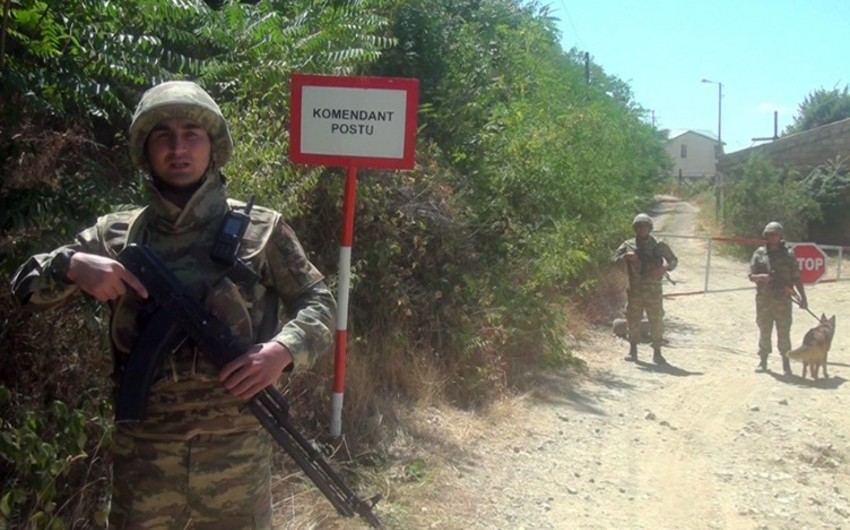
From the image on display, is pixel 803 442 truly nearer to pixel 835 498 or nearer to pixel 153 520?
pixel 835 498

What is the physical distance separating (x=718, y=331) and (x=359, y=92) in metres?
10.5

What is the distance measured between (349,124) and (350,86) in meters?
0.20

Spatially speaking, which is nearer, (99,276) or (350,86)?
(99,276)

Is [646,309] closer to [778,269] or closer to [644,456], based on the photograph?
[778,269]

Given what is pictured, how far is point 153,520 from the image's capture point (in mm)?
2514

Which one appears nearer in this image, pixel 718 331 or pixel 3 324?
pixel 3 324

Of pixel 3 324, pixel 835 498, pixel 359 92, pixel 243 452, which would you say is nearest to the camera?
pixel 243 452

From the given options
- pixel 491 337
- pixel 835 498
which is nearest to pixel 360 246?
pixel 491 337

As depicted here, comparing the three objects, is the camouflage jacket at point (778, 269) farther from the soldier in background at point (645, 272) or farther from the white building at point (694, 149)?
the white building at point (694, 149)

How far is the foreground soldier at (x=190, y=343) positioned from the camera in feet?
8.17

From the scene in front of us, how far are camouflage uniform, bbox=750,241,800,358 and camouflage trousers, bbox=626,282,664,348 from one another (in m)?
1.19

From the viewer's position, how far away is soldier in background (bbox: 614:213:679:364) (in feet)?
36.6

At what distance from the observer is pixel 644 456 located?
21.4 feet

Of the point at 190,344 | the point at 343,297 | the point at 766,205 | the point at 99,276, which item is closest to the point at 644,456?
the point at 343,297
